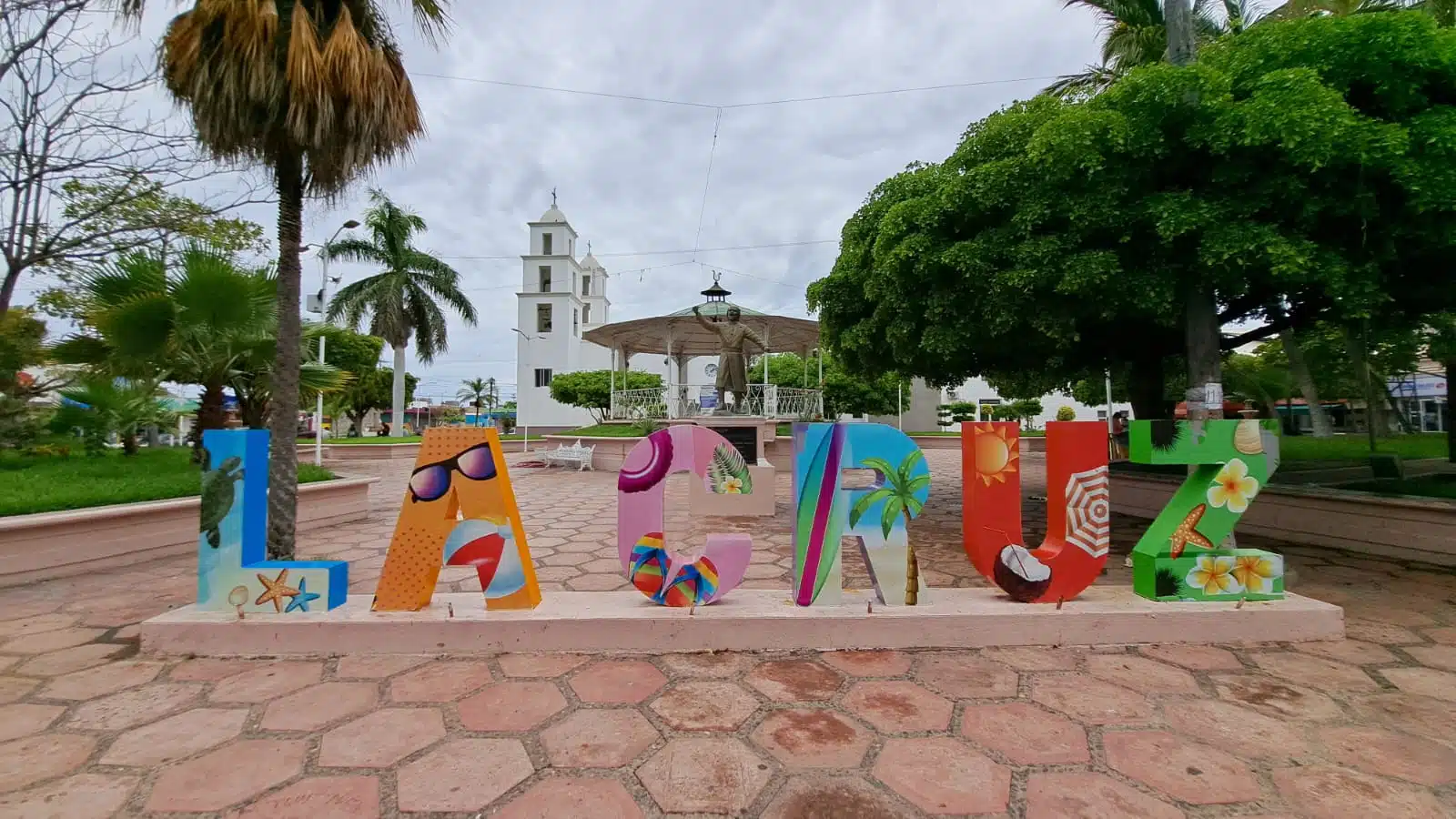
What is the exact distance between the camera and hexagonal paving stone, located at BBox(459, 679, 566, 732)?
2.52 metres

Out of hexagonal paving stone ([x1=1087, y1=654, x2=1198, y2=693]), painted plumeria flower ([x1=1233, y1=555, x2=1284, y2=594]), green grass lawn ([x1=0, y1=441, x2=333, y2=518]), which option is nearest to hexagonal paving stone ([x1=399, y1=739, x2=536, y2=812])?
hexagonal paving stone ([x1=1087, y1=654, x2=1198, y2=693])

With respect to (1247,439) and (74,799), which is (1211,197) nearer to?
(1247,439)

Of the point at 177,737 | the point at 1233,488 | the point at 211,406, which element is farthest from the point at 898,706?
the point at 211,406

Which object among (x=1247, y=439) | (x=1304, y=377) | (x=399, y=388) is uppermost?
(x=399, y=388)

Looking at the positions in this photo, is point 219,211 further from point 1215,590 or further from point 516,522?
point 1215,590

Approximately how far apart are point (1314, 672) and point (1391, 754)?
2.85 ft

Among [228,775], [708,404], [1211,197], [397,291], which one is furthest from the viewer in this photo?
[397,291]

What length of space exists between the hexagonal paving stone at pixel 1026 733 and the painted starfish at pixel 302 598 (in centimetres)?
352

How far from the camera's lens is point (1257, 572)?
3.60 m

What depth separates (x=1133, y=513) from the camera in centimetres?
830

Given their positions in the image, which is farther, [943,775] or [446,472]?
[446,472]

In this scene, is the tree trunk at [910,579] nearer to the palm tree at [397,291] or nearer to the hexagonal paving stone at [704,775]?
the hexagonal paving stone at [704,775]

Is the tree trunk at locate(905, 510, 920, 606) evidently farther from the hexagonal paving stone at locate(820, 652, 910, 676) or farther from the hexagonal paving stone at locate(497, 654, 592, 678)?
the hexagonal paving stone at locate(497, 654, 592, 678)

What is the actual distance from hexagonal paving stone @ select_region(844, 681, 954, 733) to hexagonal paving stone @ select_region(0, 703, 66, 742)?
→ 3515 millimetres
